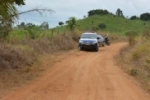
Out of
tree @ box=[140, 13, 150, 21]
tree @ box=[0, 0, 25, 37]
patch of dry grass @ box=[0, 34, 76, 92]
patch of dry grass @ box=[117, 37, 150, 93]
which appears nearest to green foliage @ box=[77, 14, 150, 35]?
tree @ box=[140, 13, 150, 21]

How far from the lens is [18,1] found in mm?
15609

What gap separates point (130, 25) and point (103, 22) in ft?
24.3

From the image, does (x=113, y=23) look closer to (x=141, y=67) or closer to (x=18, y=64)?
(x=141, y=67)

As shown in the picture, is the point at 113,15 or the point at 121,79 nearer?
the point at 121,79

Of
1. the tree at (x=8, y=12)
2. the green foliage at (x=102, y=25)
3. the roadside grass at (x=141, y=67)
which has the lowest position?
the green foliage at (x=102, y=25)

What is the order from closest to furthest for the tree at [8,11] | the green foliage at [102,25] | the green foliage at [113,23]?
the tree at [8,11], the green foliage at [102,25], the green foliage at [113,23]

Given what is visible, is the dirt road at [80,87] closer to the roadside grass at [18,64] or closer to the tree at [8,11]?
the roadside grass at [18,64]

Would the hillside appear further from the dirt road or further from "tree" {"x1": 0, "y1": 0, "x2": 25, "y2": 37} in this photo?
"tree" {"x1": 0, "y1": 0, "x2": 25, "y2": 37}

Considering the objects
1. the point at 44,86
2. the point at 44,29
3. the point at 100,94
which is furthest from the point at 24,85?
the point at 44,29

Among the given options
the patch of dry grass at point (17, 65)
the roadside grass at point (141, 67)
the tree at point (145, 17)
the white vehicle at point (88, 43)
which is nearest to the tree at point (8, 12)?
the patch of dry grass at point (17, 65)

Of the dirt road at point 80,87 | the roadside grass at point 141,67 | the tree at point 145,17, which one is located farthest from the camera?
the tree at point 145,17

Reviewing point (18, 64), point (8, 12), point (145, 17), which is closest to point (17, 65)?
point (18, 64)

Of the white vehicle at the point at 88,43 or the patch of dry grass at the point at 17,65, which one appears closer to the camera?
the patch of dry grass at the point at 17,65

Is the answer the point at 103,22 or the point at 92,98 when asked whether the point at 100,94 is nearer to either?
the point at 92,98
